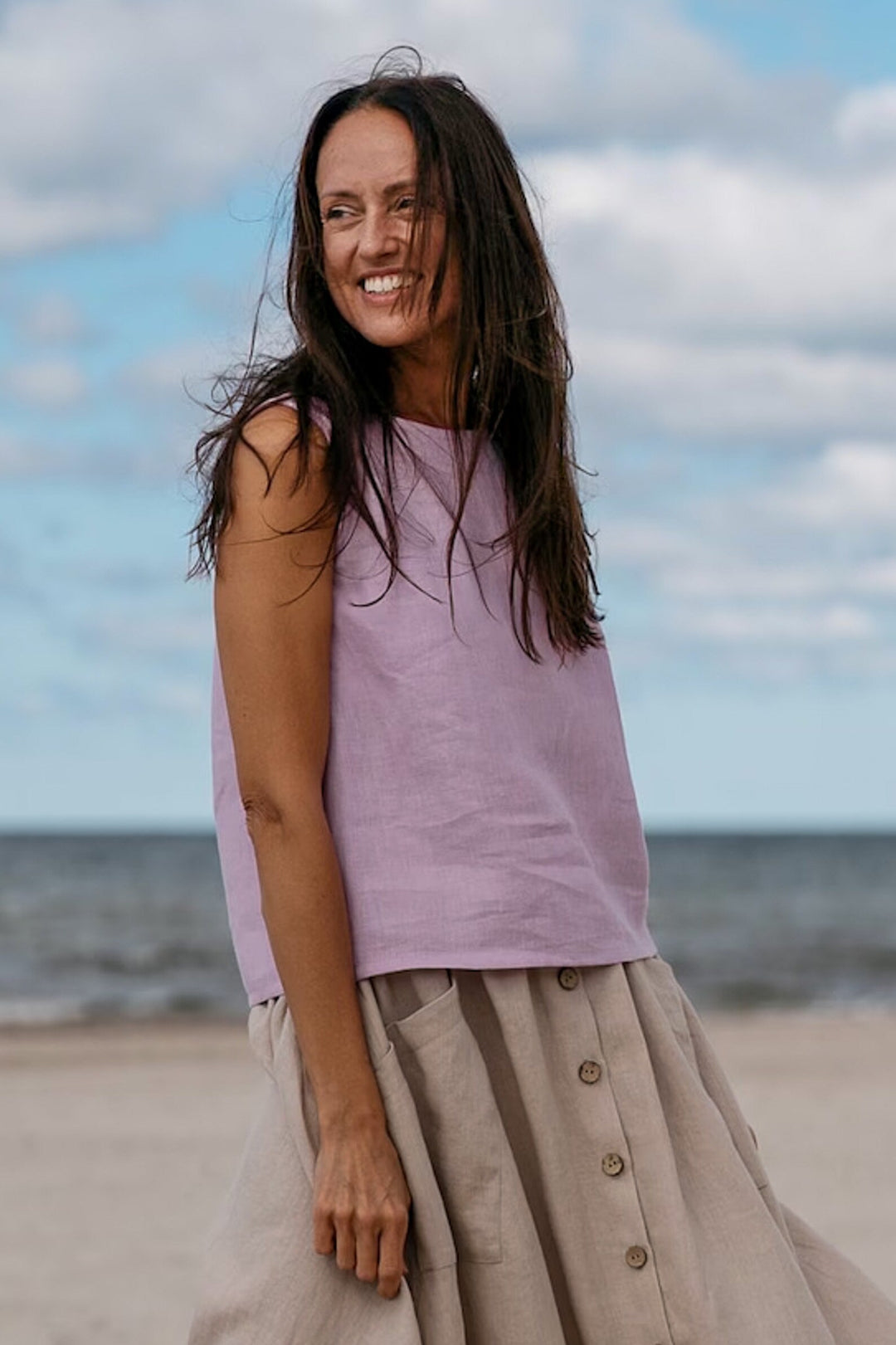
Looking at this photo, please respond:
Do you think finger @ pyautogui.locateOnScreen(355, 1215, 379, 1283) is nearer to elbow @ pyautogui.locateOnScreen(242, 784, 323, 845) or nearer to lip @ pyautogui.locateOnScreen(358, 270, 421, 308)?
elbow @ pyautogui.locateOnScreen(242, 784, 323, 845)

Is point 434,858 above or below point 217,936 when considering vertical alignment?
above

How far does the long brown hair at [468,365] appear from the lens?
2.08 m

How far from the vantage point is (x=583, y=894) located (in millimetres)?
2090

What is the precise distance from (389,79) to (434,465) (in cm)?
43

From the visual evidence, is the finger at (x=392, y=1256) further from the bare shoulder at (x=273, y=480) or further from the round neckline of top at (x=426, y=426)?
the round neckline of top at (x=426, y=426)

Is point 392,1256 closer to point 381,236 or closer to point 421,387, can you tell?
point 421,387

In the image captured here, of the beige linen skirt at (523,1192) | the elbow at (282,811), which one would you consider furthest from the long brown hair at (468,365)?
the beige linen skirt at (523,1192)

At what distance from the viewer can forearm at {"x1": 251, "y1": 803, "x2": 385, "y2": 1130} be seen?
77.5 inches

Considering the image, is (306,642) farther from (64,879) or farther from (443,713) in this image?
(64,879)

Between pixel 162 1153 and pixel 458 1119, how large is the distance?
6698mm

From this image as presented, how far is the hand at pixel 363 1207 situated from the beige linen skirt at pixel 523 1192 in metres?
0.02

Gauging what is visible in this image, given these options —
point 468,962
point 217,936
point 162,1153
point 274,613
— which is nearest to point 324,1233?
point 468,962

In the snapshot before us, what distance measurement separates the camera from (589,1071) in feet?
6.78

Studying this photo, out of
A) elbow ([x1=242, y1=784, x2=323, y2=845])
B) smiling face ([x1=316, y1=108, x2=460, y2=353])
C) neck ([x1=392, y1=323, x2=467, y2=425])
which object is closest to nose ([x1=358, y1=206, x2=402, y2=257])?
smiling face ([x1=316, y1=108, x2=460, y2=353])
